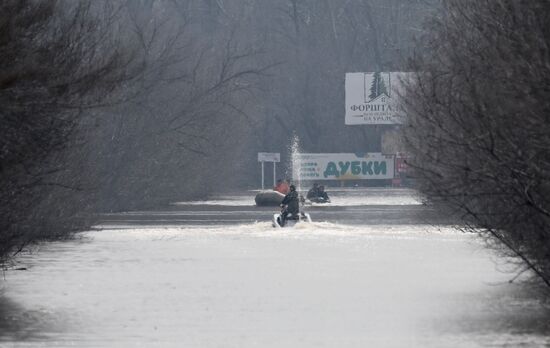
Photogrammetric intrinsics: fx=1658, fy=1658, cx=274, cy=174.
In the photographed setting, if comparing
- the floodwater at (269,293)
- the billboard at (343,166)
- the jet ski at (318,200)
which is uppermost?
the billboard at (343,166)

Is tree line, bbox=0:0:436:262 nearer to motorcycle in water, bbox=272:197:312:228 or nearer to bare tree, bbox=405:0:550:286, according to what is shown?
motorcycle in water, bbox=272:197:312:228

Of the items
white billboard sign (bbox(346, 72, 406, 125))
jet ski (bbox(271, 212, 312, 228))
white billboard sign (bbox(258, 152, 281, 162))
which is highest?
white billboard sign (bbox(346, 72, 406, 125))

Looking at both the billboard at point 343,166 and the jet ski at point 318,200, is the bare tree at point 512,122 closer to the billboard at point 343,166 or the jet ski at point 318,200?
the jet ski at point 318,200

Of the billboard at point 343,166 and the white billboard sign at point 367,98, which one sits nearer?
the white billboard sign at point 367,98

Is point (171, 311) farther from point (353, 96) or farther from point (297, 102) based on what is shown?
point (297, 102)

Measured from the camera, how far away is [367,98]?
102 metres

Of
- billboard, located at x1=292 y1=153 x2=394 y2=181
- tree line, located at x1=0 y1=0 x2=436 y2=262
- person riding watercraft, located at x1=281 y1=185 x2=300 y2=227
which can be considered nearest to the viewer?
tree line, located at x1=0 y1=0 x2=436 y2=262

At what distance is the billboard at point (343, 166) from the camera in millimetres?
104250

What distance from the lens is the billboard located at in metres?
104

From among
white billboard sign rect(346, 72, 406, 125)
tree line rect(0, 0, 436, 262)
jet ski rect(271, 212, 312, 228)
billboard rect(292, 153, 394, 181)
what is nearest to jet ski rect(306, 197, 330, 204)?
tree line rect(0, 0, 436, 262)

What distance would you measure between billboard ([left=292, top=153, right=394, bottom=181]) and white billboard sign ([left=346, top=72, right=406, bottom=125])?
2.50 m

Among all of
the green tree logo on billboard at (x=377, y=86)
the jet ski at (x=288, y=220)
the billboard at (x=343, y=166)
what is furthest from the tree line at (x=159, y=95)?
the jet ski at (x=288, y=220)

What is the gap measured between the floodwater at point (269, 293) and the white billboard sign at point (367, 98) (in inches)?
2207

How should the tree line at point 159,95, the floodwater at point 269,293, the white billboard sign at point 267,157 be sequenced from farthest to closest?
the white billboard sign at point 267,157
the tree line at point 159,95
the floodwater at point 269,293
